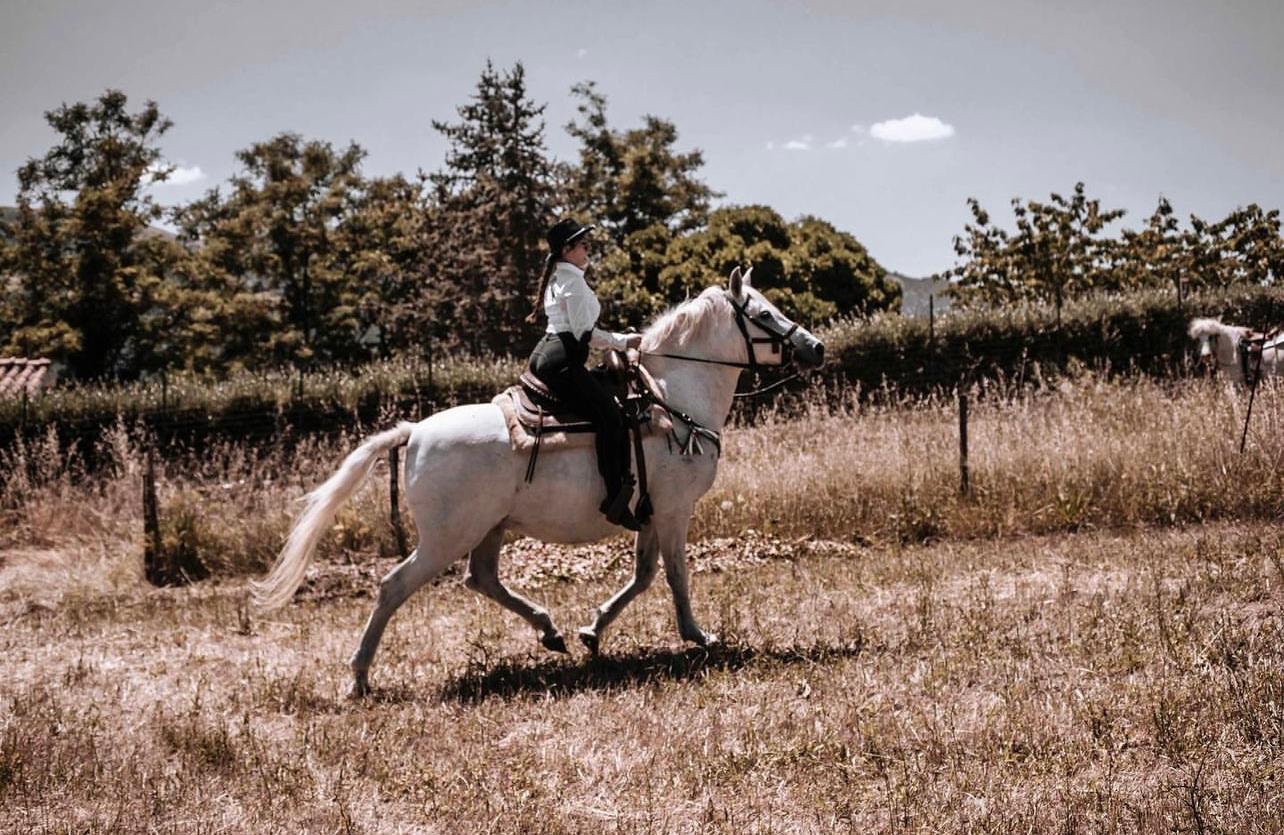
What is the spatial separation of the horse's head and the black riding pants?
4.01 feet

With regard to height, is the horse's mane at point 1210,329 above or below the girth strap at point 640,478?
above

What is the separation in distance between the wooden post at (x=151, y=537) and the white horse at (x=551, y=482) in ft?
16.6

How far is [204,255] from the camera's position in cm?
4109

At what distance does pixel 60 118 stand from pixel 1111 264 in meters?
39.6

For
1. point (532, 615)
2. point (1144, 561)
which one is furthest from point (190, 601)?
point (1144, 561)

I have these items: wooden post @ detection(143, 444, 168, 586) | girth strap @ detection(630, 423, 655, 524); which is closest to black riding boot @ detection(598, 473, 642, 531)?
girth strap @ detection(630, 423, 655, 524)

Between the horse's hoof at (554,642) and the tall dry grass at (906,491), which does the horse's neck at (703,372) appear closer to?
the horse's hoof at (554,642)

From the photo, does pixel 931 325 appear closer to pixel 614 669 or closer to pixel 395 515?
pixel 395 515

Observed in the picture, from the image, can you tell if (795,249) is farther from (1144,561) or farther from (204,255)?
(1144,561)

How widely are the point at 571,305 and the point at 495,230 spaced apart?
2893 centimetres

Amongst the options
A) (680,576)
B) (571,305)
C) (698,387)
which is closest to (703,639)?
(680,576)

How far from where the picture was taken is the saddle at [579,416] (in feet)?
22.9

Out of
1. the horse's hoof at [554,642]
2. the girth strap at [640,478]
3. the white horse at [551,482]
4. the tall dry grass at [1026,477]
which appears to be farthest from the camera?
the tall dry grass at [1026,477]

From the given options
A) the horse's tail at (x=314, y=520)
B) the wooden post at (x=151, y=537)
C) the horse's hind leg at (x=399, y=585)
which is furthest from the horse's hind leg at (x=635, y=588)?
the wooden post at (x=151, y=537)
